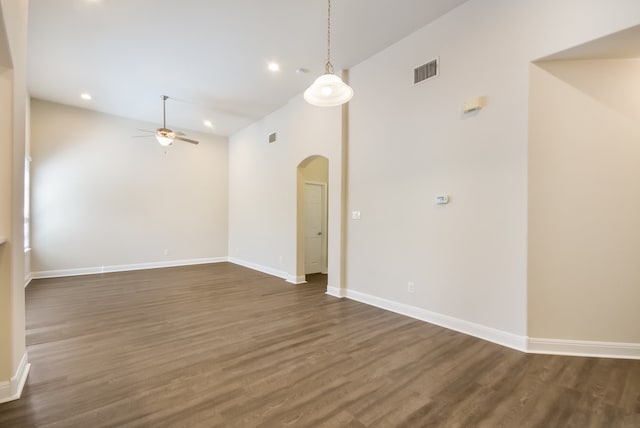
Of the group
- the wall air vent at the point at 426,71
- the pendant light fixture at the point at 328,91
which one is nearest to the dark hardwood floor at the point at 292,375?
the pendant light fixture at the point at 328,91

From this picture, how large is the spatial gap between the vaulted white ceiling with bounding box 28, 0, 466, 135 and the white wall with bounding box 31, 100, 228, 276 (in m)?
0.95

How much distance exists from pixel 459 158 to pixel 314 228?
13.4 feet

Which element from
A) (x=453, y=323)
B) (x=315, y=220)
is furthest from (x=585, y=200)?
(x=315, y=220)

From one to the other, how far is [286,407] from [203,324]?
6.64 ft

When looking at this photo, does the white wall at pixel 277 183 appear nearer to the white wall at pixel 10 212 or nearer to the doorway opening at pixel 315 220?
the doorway opening at pixel 315 220

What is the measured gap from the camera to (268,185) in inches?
275

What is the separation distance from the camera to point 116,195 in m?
7.07

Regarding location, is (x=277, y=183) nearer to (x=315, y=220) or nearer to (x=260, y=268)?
(x=315, y=220)

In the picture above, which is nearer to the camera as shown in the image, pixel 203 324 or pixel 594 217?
pixel 594 217

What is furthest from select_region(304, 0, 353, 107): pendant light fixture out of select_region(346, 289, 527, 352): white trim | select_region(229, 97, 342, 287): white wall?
select_region(346, 289, 527, 352): white trim

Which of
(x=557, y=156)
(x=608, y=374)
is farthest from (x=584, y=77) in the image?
(x=608, y=374)

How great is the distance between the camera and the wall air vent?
3730mm

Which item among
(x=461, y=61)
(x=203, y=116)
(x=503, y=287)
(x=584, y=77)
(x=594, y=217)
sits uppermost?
(x=203, y=116)

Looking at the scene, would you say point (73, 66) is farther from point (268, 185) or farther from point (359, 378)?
point (359, 378)
